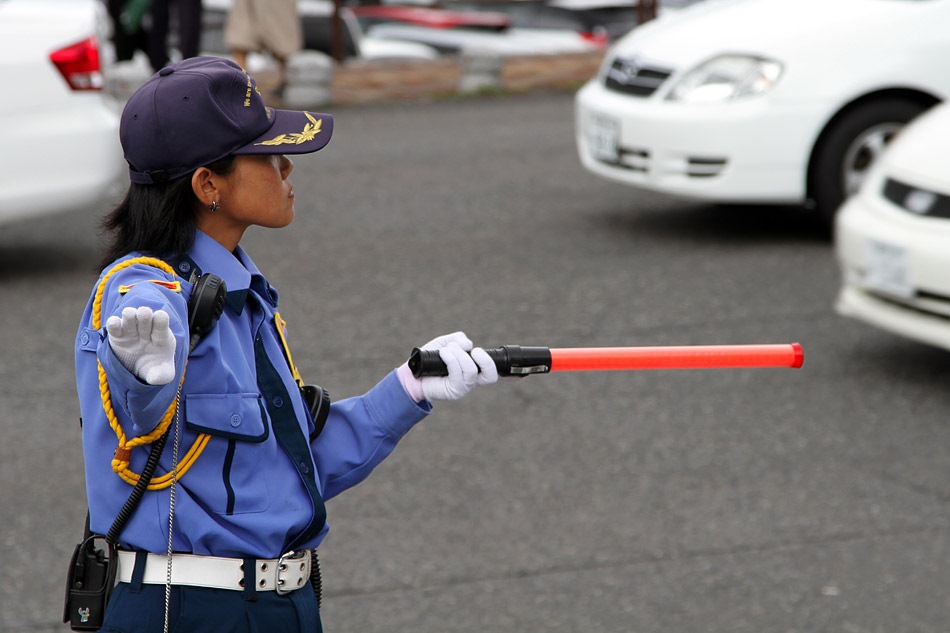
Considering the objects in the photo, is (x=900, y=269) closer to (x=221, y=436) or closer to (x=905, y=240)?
(x=905, y=240)

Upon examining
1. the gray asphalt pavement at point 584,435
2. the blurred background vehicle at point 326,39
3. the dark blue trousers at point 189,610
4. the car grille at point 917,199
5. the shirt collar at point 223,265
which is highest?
the shirt collar at point 223,265

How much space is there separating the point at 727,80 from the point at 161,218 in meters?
5.37

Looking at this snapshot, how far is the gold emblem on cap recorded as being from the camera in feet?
7.06

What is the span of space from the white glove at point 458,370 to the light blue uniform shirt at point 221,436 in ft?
0.77

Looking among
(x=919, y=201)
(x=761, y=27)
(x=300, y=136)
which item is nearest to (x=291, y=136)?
(x=300, y=136)

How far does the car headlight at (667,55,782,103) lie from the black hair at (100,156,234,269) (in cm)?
524

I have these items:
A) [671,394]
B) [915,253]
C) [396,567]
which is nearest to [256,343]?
[396,567]

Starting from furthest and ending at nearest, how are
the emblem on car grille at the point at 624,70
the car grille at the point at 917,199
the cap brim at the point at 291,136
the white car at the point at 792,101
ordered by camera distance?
1. the emblem on car grille at the point at 624,70
2. the white car at the point at 792,101
3. the car grille at the point at 917,199
4. the cap brim at the point at 291,136

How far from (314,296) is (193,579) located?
427cm

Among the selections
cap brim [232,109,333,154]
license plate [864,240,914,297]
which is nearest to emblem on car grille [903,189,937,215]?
license plate [864,240,914,297]

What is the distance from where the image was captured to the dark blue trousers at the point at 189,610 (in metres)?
2.11

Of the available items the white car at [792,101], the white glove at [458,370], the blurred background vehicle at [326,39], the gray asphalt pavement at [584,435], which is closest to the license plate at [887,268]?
the gray asphalt pavement at [584,435]

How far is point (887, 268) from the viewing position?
5.16 m

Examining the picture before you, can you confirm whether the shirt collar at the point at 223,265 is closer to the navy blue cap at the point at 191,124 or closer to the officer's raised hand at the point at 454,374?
the navy blue cap at the point at 191,124
